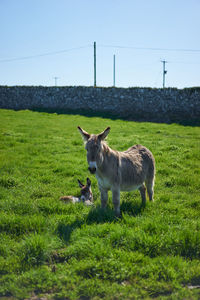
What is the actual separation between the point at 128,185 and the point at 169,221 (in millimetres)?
1111

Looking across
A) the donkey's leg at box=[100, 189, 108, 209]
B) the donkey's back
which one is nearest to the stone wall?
the donkey's back

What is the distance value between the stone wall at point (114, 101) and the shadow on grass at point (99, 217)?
19.0 meters

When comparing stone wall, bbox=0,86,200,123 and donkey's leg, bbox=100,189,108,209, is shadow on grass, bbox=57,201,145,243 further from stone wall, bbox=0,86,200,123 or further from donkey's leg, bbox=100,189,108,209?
stone wall, bbox=0,86,200,123

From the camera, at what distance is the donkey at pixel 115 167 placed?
16.1 feet

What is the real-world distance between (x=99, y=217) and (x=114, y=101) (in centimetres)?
2360

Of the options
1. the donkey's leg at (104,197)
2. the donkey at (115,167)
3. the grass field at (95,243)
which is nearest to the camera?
the grass field at (95,243)

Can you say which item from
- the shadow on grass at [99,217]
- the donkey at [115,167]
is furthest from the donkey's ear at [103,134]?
the shadow on grass at [99,217]

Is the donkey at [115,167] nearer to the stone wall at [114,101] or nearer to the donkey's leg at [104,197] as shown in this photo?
the donkey's leg at [104,197]

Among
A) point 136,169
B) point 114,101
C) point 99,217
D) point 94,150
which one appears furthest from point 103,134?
point 114,101

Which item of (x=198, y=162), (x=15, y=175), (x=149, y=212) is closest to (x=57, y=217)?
(x=149, y=212)

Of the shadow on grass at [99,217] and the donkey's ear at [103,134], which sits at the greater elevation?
the donkey's ear at [103,134]

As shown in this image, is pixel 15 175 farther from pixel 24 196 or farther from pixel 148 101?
pixel 148 101

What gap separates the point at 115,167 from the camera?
17.9 ft

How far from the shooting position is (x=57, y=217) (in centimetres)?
520
